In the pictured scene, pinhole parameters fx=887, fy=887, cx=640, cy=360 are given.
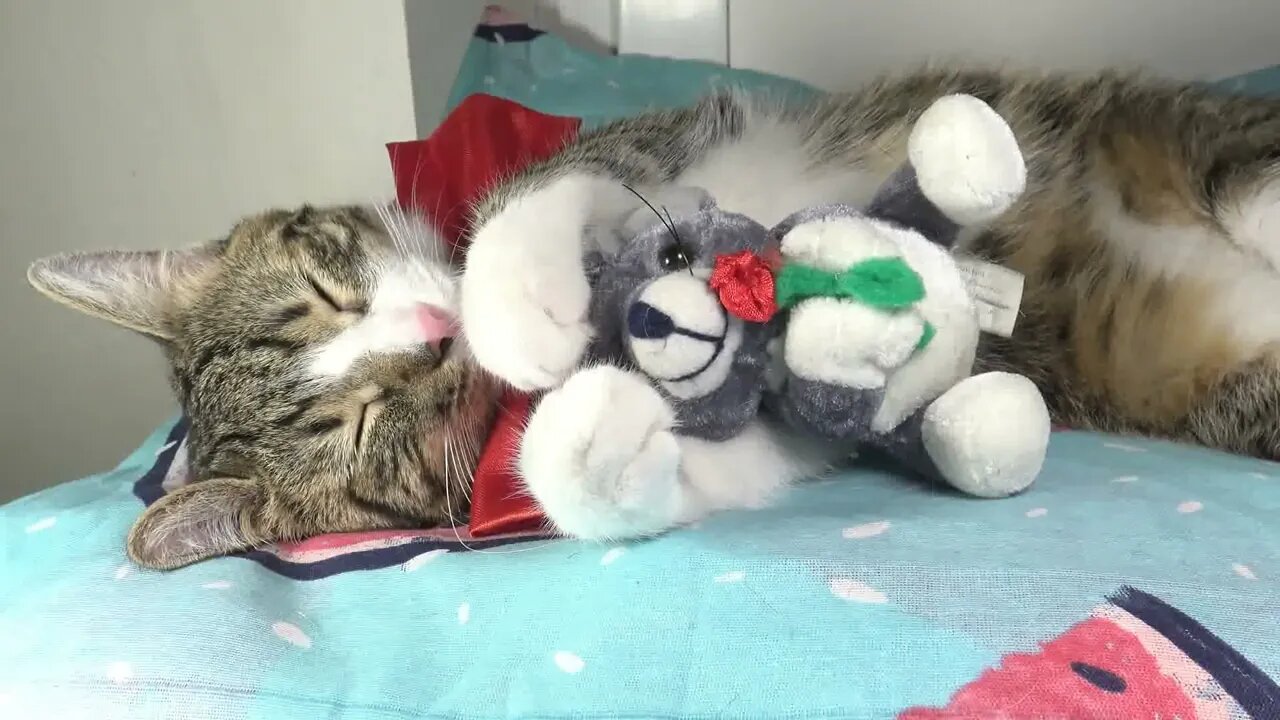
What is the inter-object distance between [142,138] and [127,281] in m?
0.70

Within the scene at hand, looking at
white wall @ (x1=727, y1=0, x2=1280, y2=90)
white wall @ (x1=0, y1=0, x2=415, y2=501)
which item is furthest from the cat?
white wall @ (x1=0, y1=0, x2=415, y2=501)

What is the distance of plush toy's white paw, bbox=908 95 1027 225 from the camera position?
2.42ft

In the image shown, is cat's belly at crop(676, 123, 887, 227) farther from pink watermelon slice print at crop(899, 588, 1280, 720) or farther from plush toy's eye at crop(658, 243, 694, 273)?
pink watermelon slice print at crop(899, 588, 1280, 720)

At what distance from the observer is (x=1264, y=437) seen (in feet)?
3.08

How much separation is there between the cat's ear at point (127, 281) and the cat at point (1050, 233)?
1.51 ft

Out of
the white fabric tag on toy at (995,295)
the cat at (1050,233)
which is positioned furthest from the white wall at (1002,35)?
the white fabric tag on toy at (995,295)

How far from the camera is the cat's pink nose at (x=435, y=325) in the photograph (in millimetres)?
957

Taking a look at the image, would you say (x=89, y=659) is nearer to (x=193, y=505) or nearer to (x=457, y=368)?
(x=193, y=505)

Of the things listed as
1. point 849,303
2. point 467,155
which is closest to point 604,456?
point 849,303

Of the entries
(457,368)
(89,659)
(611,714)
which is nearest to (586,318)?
(457,368)

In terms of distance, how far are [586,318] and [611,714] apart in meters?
0.36

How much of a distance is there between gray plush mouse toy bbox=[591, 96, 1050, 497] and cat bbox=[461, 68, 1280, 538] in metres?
0.08

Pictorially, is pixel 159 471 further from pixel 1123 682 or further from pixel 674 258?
pixel 1123 682

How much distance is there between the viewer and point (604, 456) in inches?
25.6
